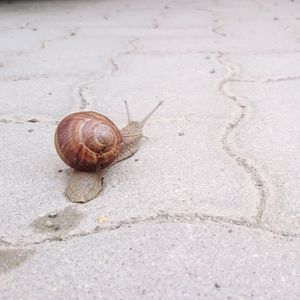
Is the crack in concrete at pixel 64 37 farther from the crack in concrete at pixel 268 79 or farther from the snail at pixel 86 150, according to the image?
the snail at pixel 86 150

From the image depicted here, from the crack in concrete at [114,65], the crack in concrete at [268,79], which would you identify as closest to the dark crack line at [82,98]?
the crack in concrete at [114,65]

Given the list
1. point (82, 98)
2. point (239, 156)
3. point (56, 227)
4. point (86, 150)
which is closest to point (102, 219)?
point (56, 227)

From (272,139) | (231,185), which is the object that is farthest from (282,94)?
(231,185)

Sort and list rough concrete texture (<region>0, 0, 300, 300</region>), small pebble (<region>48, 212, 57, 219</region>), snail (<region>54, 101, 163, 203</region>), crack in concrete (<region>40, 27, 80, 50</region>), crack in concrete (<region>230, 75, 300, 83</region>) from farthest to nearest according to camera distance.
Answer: crack in concrete (<region>40, 27, 80, 50</region>) → crack in concrete (<region>230, 75, 300, 83</region>) → snail (<region>54, 101, 163, 203</region>) → small pebble (<region>48, 212, 57, 219</region>) → rough concrete texture (<region>0, 0, 300, 300</region>)

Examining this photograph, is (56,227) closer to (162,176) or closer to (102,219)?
(102,219)

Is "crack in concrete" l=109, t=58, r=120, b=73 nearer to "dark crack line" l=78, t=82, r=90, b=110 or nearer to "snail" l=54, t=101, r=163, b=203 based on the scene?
"dark crack line" l=78, t=82, r=90, b=110

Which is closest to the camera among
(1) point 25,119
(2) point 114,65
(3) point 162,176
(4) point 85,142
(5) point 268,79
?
(4) point 85,142

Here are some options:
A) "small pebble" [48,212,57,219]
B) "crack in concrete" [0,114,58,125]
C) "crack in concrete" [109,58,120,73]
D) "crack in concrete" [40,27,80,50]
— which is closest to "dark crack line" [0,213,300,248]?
"small pebble" [48,212,57,219]
